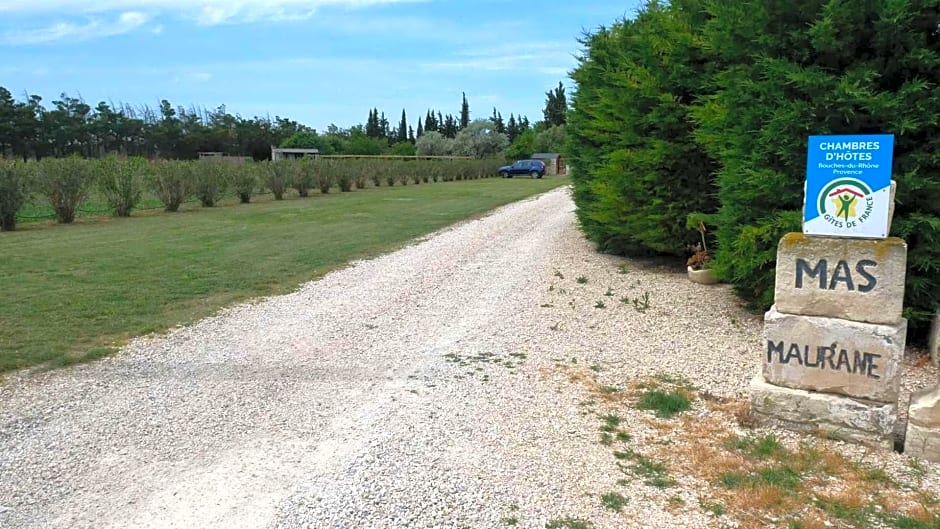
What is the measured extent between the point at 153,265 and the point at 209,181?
12.9m

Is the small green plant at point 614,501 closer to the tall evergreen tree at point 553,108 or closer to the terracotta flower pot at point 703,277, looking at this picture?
the terracotta flower pot at point 703,277

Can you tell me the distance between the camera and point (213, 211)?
66.8 feet

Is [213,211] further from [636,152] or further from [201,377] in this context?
[201,377]

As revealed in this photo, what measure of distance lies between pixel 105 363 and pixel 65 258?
6.31 metres

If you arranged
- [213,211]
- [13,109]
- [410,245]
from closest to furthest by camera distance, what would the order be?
[410,245], [213,211], [13,109]

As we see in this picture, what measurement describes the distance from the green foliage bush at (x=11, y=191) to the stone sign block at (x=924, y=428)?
16.9m

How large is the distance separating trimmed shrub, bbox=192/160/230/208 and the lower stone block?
20407 mm

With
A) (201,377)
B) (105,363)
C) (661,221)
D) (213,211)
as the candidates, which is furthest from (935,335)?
(213,211)

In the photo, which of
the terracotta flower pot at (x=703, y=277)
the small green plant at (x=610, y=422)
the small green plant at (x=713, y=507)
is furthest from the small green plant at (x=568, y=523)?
the terracotta flower pot at (x=703, y=277)

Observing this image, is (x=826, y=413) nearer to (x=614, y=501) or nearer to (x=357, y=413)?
(x=614, y=501)

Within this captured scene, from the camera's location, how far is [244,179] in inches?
930

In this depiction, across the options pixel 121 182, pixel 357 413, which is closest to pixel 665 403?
pixel 357 413

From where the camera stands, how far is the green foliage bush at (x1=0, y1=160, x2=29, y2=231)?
14.8 metres

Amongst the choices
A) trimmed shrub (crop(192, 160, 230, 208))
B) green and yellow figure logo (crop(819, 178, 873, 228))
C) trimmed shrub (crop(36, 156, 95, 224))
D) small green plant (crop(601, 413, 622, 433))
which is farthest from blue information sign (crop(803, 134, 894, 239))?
trimmed shrub (crop(192, 160, 230, 208))
